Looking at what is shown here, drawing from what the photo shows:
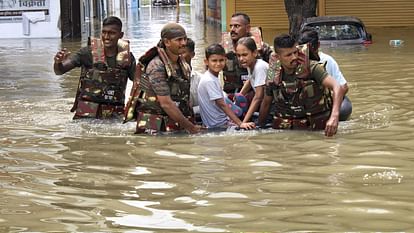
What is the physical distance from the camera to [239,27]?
8773 mm

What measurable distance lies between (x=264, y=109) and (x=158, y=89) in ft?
4.03

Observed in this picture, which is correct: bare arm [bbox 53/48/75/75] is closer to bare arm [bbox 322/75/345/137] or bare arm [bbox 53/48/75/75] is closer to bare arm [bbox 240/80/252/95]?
bare arm [bbox 240/80/252/95]

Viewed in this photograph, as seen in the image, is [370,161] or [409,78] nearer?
[370,161]

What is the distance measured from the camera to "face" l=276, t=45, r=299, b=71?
25.2 ft

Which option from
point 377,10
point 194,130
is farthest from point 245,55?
point 377,10

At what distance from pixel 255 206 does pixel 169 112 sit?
9.07 feet

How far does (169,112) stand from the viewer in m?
7.88

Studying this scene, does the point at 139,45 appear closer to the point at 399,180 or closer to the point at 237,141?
the point at 237,141

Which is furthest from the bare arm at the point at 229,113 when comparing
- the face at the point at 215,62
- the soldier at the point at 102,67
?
the soldier at the point at 102,67

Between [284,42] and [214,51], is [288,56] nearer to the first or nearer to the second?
[284,42]

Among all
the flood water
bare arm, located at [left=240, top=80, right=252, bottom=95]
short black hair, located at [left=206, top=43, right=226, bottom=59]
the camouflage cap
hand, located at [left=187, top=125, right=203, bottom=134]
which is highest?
the camouflage cap

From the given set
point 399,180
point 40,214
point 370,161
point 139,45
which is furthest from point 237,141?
point 139,45

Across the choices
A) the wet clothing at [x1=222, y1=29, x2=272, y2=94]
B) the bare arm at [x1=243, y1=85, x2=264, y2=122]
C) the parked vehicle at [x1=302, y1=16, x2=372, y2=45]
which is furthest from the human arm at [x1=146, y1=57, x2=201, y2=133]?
the parked vehicle at [x1=302, y1=16, x2=372, y2=45]

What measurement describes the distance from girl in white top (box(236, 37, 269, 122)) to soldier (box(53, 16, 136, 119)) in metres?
1.48
